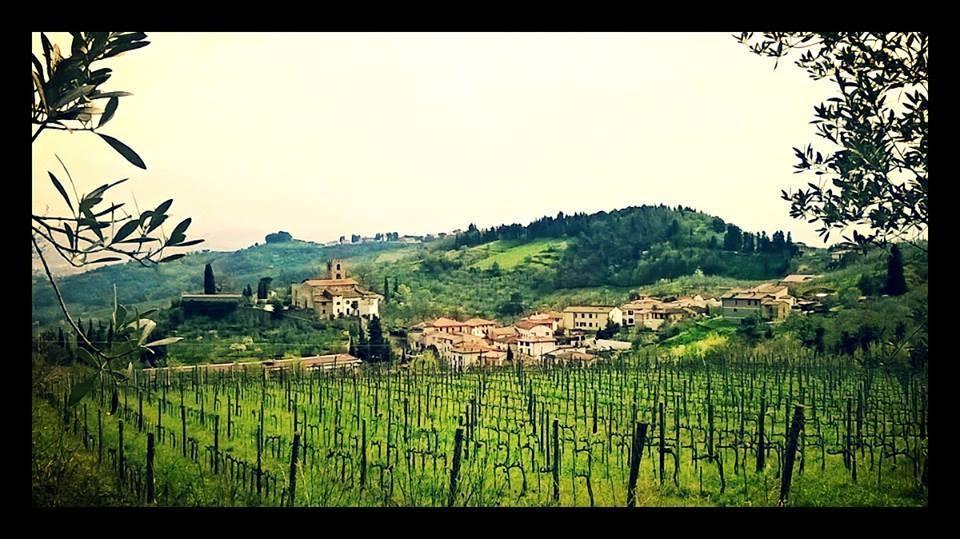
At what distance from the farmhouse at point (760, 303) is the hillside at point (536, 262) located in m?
0.05

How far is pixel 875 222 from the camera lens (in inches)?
155

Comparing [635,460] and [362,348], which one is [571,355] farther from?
[362,348]

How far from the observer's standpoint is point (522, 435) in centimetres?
382

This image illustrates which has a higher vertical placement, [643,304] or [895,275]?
[895,275]

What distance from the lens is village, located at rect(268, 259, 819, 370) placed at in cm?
393

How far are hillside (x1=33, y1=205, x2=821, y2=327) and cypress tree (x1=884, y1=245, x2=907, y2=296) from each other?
30 cm

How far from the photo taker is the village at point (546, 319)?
3.93 metres

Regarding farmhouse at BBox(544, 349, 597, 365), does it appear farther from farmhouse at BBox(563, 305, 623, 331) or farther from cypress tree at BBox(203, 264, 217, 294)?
cypress tree at BBox(203, 264, 217, 294)

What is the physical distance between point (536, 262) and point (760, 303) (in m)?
0.97

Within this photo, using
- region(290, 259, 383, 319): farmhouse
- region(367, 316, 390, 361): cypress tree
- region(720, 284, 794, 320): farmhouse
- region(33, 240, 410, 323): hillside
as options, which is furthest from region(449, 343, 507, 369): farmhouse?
region(720, 284, 794, 320): farmhouse

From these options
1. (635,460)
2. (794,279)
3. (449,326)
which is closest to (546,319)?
(449,326)
